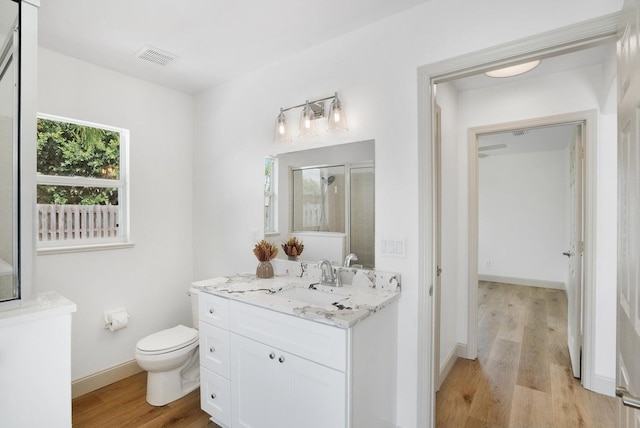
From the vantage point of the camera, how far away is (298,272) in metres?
2.35

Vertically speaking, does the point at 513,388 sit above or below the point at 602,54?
below

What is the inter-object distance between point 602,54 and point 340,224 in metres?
2.22

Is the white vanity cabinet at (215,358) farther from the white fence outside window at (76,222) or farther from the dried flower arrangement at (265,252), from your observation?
the white fence outside window at (76,222)

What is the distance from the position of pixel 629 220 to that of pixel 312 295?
1561 millimetres

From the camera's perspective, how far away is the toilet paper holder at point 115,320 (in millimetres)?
2545

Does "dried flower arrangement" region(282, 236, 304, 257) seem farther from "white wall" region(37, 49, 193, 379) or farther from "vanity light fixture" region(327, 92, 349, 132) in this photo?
"white wall" region(37, 49, 193, 379)

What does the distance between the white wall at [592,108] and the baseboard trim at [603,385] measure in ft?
0.04

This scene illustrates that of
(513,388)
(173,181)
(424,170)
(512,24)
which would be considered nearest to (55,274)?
(173,181)

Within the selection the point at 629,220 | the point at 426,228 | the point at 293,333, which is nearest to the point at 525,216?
the point at 426,228

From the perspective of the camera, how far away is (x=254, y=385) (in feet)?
5.77

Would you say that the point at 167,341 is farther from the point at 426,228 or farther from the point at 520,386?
the point at 520,386

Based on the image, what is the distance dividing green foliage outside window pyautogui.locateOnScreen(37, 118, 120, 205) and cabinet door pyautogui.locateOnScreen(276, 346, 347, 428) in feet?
6.92

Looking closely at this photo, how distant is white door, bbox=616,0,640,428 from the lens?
0.83 meters

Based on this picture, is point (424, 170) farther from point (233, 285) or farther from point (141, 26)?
point (141, 26)
